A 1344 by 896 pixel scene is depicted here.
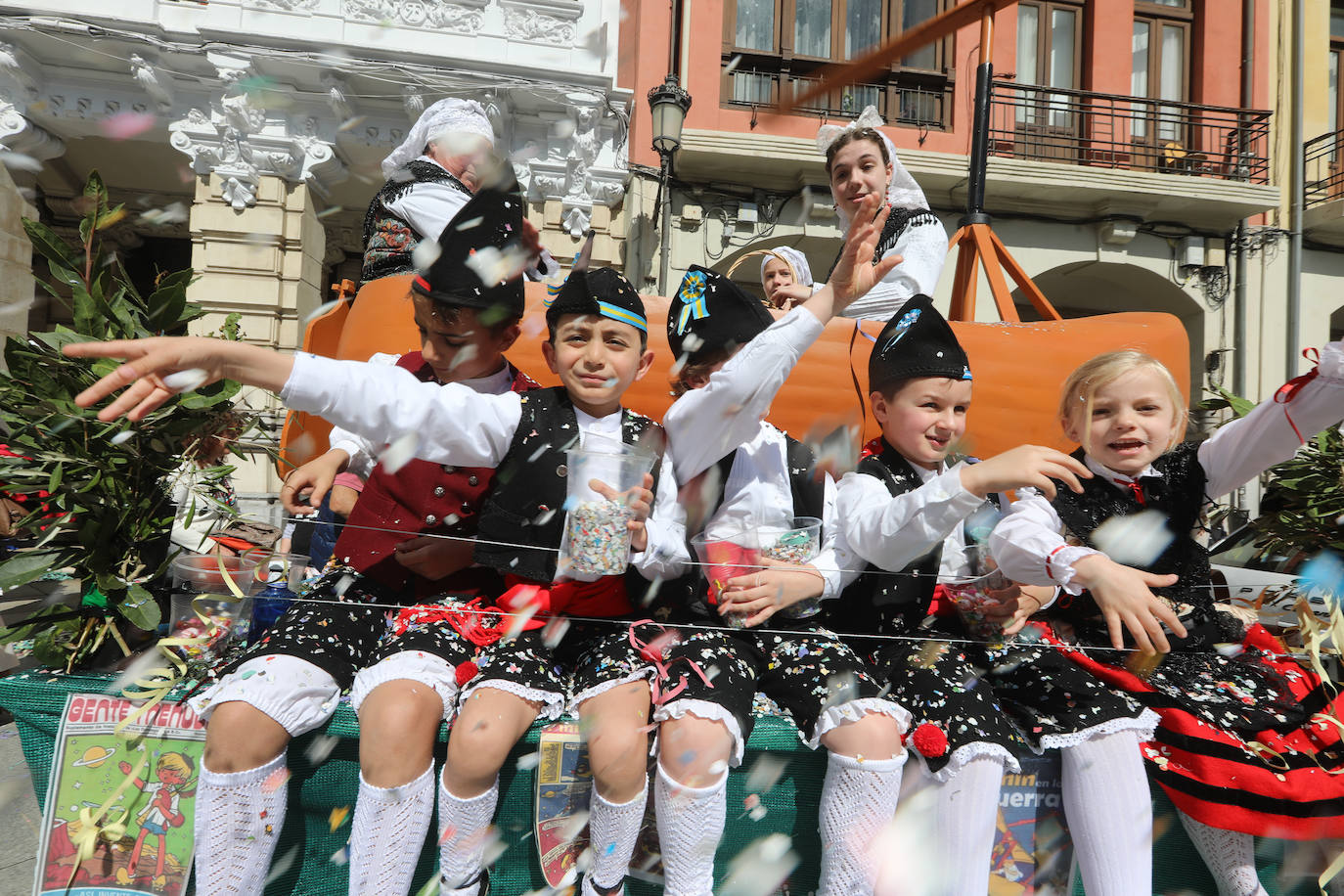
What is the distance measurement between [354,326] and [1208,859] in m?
2.72

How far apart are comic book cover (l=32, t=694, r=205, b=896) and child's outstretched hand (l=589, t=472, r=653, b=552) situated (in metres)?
0.90

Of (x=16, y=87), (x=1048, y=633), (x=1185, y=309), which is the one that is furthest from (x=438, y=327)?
(x=1185, y=309)

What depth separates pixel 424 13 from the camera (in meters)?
6.75

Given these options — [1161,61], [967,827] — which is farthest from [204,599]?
[1161,61]

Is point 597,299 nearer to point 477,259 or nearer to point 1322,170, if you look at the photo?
point 477,259

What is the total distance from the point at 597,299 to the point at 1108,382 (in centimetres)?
123

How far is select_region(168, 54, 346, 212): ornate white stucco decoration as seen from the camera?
21.1 feet

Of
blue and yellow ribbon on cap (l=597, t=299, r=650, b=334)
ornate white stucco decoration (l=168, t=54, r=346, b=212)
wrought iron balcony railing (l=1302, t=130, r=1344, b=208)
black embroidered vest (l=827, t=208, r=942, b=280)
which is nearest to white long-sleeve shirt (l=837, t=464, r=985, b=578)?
blue and yellow ribbon on cap (l=597, t=299, r=650, b=334)

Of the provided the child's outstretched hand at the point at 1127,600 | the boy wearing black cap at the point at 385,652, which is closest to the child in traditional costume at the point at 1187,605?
the child's outstretched hand at the point at 1127,600

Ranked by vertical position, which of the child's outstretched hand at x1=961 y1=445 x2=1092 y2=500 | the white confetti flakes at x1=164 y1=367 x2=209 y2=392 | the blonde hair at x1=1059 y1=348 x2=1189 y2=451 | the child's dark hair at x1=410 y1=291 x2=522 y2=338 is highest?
the child's dark hair at x1=410 y1=291 x2=522 y2=338

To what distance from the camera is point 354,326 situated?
2494 millimetres

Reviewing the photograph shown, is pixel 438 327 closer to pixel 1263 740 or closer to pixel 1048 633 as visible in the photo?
pixel 1048 633

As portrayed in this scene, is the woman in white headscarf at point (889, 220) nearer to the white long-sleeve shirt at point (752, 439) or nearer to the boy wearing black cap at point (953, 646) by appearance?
the boy wearing black cap at point (953, 646)

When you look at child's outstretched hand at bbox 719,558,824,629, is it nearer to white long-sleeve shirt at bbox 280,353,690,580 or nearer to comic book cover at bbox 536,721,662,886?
white long-sleeve shirt at bbox 280,353,690,580
